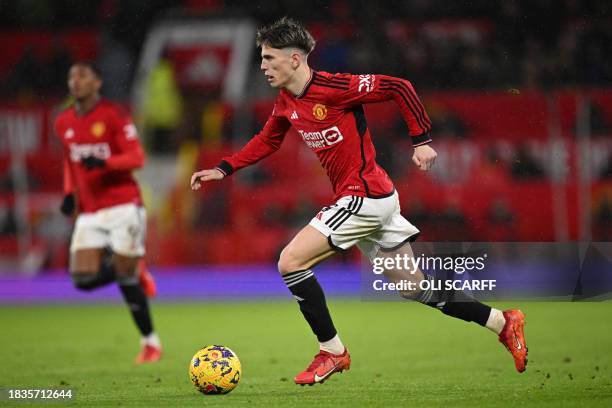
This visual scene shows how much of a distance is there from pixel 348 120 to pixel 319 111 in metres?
0.19

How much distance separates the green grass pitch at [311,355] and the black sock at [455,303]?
0.46 meters

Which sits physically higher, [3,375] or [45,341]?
[3,375]

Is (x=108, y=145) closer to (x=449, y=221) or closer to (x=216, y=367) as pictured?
(x=216, y=367)

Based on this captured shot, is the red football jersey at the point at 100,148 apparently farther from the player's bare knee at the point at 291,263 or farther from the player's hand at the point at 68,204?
the player's bare knee at the point at 291,263

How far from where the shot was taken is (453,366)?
8.00 m

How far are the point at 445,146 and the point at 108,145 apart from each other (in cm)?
746

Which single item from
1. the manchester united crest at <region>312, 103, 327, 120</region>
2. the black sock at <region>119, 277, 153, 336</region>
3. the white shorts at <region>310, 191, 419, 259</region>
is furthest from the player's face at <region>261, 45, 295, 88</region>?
the black sock at <region>119, 277, 153, 336</region>

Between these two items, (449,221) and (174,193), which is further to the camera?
(174,193)

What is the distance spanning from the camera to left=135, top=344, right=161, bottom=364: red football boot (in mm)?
8844

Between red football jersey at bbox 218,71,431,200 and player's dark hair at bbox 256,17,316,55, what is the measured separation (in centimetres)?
21

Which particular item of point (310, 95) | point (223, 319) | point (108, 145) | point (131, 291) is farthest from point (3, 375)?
point (223, 319)

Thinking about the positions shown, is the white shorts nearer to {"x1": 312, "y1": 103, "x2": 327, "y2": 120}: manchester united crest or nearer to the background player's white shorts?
{"x1": 312, "y1": 103, "x2": 327, "y2": 120}: manchester united crest

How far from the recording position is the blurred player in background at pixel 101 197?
917 centimetres

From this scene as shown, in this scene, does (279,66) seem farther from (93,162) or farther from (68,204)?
(68,204)
